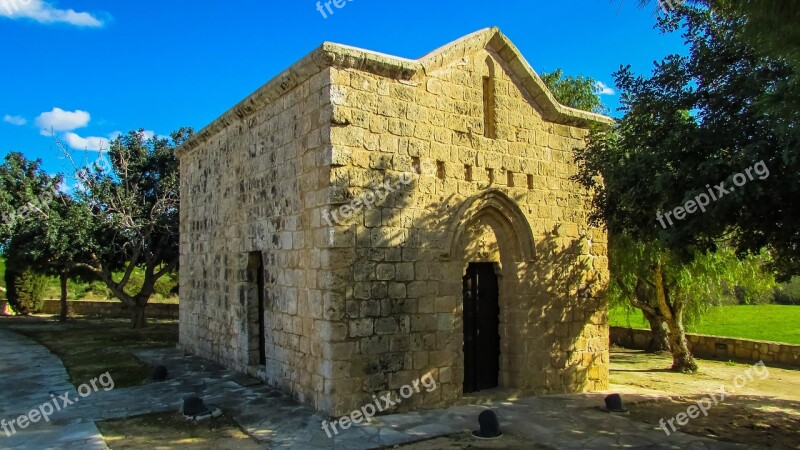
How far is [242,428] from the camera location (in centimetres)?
629

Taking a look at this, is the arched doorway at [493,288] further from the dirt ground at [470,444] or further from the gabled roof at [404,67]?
the gabled roof at [404,67]

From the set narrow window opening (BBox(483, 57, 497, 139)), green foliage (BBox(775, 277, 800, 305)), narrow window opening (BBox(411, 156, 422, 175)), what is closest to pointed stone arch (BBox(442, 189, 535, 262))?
narrow window opening (BBox(411, 156, 422, 175))

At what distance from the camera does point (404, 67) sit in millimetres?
7180

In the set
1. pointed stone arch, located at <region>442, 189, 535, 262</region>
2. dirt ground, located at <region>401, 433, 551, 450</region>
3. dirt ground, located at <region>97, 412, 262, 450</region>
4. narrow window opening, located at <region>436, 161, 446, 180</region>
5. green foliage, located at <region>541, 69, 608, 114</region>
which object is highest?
green foliage, located at <region>541, 69, 608, 114</region>

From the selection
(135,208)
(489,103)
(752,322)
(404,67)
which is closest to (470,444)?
(404,67)

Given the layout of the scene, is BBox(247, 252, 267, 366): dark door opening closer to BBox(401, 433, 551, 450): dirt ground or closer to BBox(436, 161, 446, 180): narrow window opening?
BBox(436, 161, 446, 180): narrow window opening

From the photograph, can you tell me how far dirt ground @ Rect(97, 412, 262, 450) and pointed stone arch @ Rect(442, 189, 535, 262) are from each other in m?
3.42

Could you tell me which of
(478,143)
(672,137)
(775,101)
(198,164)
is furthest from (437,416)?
(198,164)

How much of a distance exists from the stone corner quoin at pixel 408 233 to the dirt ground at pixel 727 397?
4.64 ft

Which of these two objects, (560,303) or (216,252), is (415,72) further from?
(216,252)

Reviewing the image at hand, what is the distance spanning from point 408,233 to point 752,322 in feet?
53.6

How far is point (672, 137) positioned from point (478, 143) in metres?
2.57

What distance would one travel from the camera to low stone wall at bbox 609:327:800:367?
1282 cm

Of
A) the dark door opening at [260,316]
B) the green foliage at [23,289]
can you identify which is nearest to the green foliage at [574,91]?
the dark door opening at [260,316]
